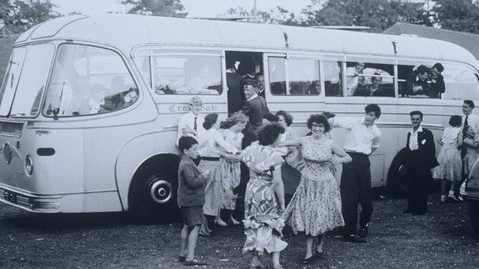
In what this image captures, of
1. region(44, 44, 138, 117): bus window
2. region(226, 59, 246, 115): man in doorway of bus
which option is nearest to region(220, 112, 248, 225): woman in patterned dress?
region(226, 59, 246, 115): man in doorway of bus

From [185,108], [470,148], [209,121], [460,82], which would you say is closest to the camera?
[209,121]

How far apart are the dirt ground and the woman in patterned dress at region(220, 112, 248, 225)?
458mm

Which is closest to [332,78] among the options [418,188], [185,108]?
[418,188]

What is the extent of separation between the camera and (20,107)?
10109 millimetres

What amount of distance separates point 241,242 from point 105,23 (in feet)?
12.4

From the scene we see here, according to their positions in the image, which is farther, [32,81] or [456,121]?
[456,121]

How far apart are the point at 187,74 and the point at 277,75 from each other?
1717 millimetres

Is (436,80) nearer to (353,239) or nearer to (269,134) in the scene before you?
(353,239)

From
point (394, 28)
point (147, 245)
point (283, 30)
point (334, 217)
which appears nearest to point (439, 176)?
point (283, 30)

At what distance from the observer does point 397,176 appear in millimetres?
13289

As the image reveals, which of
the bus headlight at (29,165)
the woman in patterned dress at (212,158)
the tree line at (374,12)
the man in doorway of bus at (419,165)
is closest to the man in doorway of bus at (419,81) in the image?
the man in doorway of bus at (419,165)

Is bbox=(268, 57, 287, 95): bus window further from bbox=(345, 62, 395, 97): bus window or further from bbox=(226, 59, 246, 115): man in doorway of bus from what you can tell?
bbox=(345, 62, 395, 97): bus window

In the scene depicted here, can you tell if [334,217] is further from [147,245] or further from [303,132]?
[303,132]

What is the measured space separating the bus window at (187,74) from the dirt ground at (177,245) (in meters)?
2.06
